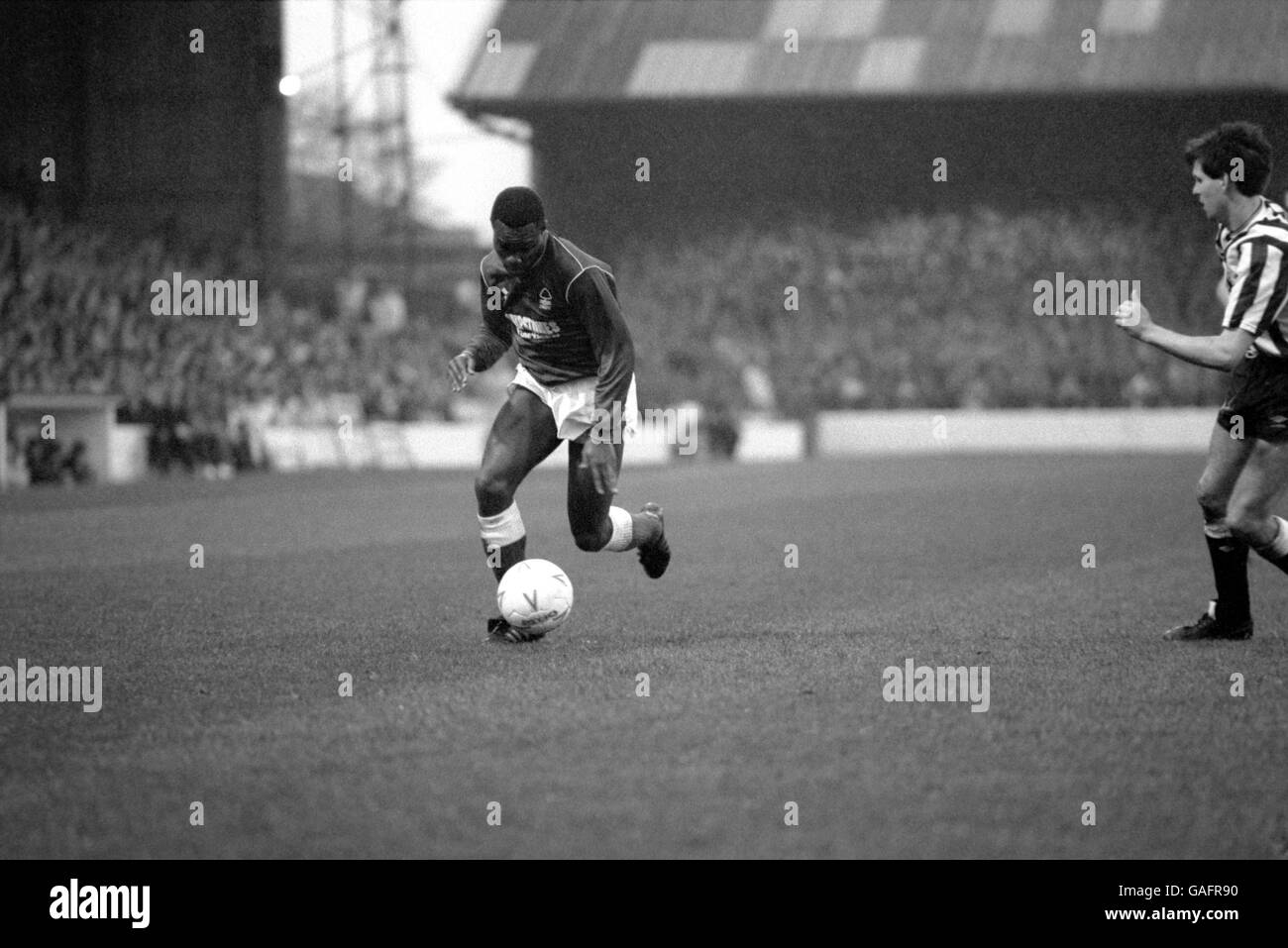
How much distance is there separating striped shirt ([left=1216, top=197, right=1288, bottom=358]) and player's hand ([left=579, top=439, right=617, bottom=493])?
2867mm

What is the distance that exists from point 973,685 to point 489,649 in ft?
7.59

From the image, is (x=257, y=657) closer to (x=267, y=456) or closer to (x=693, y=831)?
(x=693, y=831)

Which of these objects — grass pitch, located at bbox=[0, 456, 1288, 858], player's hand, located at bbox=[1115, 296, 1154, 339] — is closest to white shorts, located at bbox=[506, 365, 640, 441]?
grass pitch, located at bbox=[0, 456, 1288, 858]

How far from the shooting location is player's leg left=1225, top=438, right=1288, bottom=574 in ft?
26.7

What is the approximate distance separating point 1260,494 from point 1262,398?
0.46 m

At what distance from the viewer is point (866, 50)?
4438 cm

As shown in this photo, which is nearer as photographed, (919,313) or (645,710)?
(645,710)

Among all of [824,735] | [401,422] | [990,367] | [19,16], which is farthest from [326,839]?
[990,367]

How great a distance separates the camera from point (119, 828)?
15.6 ft
